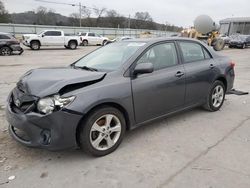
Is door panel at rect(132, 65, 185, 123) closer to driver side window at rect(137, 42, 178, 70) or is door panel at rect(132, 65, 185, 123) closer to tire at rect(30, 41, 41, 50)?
driver side window at rect(137, 42, 178, 70)

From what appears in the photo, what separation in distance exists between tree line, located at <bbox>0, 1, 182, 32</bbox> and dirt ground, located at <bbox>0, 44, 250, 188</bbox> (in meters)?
56.2

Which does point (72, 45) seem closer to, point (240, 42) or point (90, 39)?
point (90, 39)

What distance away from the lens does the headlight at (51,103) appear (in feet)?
9.89

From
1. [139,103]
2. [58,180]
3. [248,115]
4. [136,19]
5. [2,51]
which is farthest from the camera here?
[136,19]

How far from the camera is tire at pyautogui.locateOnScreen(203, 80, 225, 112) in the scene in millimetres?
5176

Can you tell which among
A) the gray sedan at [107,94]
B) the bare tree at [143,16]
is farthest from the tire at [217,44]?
the bare tree at [143,16]

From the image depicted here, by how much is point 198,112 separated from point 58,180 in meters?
3.35

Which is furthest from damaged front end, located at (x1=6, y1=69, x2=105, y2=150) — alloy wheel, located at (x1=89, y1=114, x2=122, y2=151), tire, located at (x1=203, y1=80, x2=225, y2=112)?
tire, located at (x1=203, y1=80, x2=225, y2=112)

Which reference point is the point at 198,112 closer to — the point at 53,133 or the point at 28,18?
the point at 53,133

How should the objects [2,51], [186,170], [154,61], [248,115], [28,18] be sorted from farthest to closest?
[28,18] < [2,51] < [248,115] < [154,61] < [186,170]

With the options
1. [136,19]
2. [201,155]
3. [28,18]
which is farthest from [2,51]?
[136,19]

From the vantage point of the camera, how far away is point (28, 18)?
5978 centimetres

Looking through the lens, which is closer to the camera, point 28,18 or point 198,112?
point 198,112

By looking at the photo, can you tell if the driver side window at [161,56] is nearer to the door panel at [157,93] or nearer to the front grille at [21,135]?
the door panel at [157,93]
